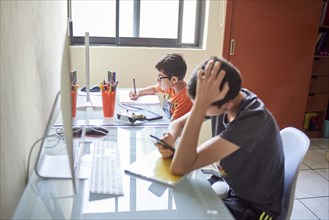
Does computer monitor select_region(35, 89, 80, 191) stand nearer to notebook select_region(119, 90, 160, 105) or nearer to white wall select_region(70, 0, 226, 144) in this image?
notebook select_region(119, 90, 160, 105)

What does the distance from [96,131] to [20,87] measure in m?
0.52

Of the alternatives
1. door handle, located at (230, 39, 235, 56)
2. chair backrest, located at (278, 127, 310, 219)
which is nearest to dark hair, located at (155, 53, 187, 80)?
chair backrest, located at (278, 127, 310, 219)

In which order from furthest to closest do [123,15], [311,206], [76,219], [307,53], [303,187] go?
[307,53]
[123,15]
[303,187]
[311,206]
[76,219]

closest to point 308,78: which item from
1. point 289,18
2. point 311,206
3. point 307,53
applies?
point 307,53

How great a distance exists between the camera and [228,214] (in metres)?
1.03

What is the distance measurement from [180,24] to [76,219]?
251 centimetres

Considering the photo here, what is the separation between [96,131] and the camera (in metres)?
1.70

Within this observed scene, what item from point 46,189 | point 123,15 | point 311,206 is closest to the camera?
point 46,189

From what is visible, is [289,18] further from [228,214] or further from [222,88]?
[228,214]

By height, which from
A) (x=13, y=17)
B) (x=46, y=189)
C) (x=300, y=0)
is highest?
(x=300, y=0)

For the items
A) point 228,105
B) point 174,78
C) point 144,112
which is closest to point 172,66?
point 174,78

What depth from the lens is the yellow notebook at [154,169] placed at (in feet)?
3.93

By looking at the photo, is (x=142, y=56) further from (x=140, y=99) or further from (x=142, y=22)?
Answer: (x=140, y=99)

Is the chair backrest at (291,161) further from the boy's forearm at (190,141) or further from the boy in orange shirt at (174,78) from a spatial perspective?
the boy in orange shirt at (174,78)
